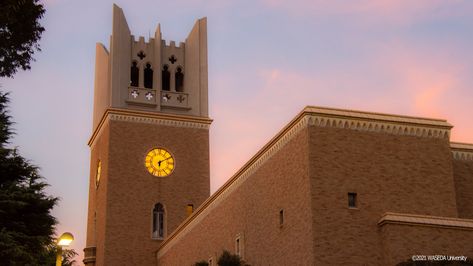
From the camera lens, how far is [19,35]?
18297mm

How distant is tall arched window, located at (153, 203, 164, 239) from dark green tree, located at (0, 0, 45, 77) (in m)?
29.4

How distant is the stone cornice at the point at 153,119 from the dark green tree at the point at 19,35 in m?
29.6

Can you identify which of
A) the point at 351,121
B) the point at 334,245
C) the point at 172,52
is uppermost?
the point at 172,52

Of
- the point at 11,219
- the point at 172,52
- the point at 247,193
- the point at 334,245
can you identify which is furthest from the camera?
the point at 172,52

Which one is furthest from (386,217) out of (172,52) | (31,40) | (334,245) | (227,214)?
(172,52)

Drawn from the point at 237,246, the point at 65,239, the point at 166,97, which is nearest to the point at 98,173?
the point at 166,97

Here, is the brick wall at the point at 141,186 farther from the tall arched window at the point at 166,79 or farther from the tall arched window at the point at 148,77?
the tall arched window at the point at 148,77

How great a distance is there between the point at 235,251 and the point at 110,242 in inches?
528

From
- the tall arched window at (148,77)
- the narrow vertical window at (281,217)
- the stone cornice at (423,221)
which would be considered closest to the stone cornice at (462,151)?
the stone cornice at (423,221)

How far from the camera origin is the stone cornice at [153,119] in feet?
159

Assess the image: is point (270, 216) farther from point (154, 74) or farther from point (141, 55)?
point (141, 55)

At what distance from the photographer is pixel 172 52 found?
2069 inches

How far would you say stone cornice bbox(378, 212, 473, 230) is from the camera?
1064 inches

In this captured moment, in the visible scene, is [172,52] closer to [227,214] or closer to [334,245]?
[227,214]
